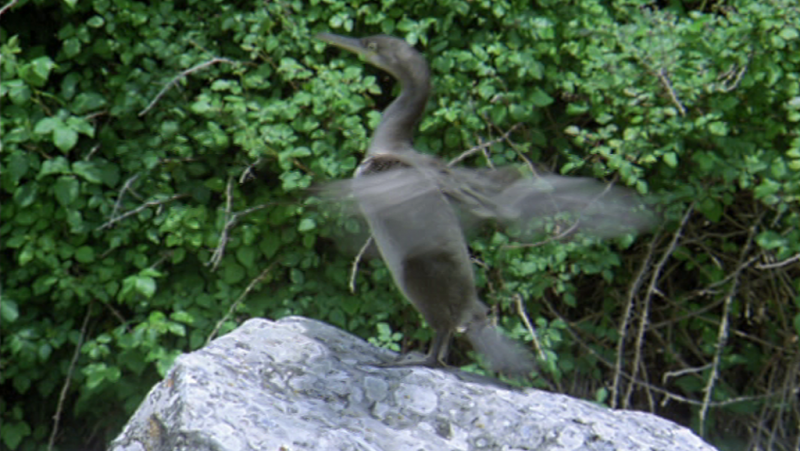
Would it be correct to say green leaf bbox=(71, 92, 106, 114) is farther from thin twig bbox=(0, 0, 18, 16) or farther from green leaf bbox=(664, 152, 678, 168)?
green leaf bbox=(664, 152, 678, 168)

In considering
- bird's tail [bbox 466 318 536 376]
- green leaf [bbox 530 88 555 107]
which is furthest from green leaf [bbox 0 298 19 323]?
green leaf [bbox 530 88 555 107]

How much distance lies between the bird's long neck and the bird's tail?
21.6 inches

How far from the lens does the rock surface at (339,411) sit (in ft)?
8.61

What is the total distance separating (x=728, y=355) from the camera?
4.95 m

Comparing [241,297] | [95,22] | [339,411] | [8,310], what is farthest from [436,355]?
[95,22]

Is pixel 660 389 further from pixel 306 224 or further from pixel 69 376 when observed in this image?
pixel 69 376

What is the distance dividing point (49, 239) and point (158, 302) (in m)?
0.49

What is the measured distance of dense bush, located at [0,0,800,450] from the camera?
443cm

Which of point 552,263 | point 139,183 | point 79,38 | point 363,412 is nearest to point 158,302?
point 139,183

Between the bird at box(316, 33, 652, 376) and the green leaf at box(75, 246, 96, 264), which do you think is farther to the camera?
the green leaf at box(75, 246, 96, 264)

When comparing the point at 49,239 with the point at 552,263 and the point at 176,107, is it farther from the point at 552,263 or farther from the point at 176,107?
the point at 552,263

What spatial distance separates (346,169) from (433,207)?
51.8 inches

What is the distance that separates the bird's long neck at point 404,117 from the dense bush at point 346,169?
3.25 feet

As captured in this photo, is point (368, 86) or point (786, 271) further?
point (786, 271)
